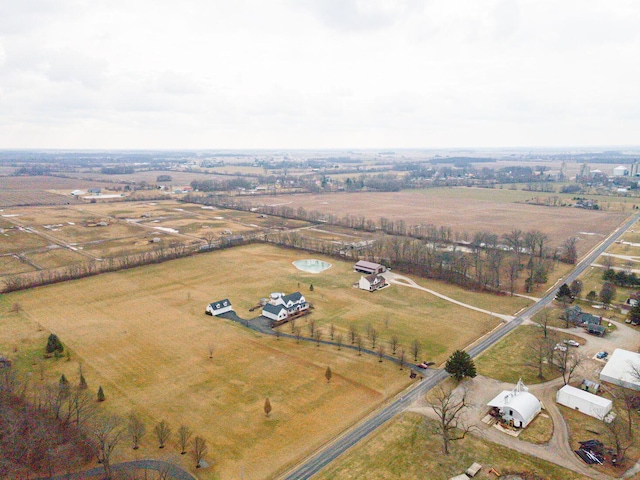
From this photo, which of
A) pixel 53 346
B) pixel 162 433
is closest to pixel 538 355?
pixel 162 433

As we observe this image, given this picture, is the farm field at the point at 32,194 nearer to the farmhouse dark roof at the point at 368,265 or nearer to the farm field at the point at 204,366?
the farm field at the point at 204,366

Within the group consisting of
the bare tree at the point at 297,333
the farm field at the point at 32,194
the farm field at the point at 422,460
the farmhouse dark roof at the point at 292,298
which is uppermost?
the farm field at the point at 32,194

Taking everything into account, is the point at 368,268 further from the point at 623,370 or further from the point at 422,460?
the point at 422,460

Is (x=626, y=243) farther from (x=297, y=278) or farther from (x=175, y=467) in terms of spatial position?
(x=175, y=467)

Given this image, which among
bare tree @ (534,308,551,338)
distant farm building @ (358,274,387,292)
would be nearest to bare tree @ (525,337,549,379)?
bare tree @ (534,308,551,338)

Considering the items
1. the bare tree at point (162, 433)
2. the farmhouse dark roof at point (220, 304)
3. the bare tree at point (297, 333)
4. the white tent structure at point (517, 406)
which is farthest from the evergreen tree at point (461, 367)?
the farmhouse dark roof at point (220, 304)

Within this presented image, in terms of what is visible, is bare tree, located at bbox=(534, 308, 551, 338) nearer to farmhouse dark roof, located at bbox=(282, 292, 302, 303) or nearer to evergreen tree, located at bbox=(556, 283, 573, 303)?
evergreen tree, located at bbox=(556, 283, 573, 303)
